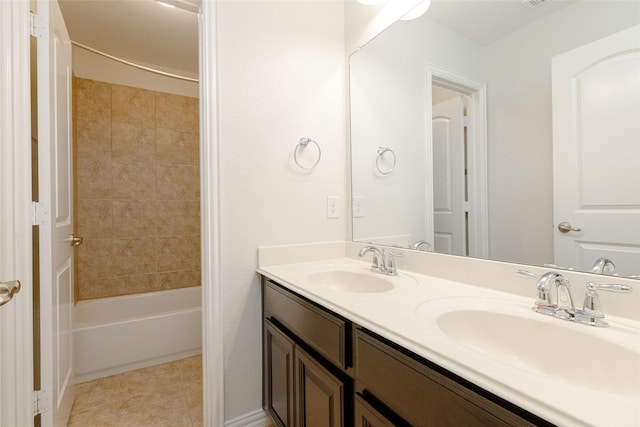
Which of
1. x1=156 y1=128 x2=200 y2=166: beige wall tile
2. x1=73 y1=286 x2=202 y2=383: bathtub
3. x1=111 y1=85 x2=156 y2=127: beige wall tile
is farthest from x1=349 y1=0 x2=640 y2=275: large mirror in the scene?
x1=111 y1=85 x2=156 y2=127: beige wall tile

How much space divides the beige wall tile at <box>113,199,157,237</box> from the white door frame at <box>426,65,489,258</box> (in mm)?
2548

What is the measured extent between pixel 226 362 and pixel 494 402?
122 centimetres

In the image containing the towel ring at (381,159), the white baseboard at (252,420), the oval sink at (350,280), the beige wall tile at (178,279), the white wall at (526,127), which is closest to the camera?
the white wall at (526,127)

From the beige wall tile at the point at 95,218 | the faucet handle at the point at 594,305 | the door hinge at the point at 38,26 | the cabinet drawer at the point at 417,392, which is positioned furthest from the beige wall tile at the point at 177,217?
the faucet handle at the point at 594,305

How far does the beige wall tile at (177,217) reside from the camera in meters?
2.66

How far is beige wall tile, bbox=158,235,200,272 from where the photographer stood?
265 centimetres

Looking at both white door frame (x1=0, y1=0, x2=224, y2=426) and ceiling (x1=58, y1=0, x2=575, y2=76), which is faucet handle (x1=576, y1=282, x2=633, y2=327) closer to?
ceiling (x1=58, y1=0, x2=575, y2=76)

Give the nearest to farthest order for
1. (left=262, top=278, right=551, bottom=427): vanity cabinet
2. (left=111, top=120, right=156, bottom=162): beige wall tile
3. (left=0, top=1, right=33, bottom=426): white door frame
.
→ (left=262, top=278, right=551, bottom=427): vanity cabinet → (left=0, top=1, right=33, bottom=426): white door frame → (left=111, top=120, right=156, bottom=162): beige wall tile

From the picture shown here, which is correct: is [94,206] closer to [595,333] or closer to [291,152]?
[291,152]

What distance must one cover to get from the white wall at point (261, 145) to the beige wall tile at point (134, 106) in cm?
164

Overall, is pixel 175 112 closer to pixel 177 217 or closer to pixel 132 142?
pixel 132 142

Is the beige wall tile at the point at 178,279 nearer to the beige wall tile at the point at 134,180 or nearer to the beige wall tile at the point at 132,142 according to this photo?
the beige wall tile at the point at 134,180

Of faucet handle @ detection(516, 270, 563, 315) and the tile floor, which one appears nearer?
faucet handle @ detection(516, 270, 563, 315)

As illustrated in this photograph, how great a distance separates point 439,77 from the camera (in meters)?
1.25
